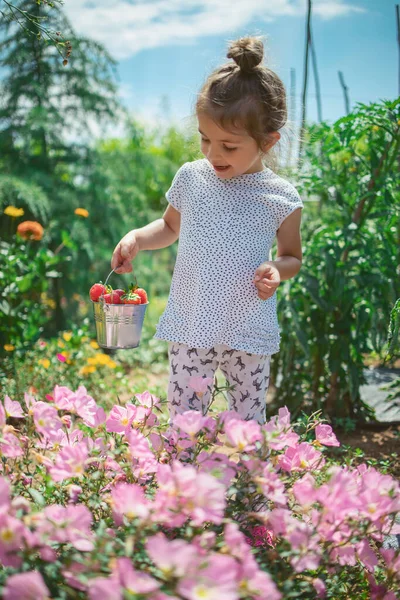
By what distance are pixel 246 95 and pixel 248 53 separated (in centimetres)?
11

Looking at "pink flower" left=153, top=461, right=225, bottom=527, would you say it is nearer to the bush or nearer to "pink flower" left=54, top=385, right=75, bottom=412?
the bush

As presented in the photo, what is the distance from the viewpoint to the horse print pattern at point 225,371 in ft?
5.65

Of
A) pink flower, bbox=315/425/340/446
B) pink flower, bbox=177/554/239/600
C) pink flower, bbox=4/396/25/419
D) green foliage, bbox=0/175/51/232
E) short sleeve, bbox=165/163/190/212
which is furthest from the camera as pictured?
green foliage, bbox=0/175/51/232

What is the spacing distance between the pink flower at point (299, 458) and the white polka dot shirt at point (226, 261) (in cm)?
37

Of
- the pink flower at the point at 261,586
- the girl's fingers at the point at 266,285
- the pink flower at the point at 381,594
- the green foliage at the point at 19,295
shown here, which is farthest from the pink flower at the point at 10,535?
the green foliage at the point at 19,295

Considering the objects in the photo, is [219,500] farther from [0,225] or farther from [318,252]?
[0,225]

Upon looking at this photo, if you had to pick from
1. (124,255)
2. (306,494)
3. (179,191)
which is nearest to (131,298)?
(124,255)

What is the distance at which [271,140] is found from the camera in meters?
1.69

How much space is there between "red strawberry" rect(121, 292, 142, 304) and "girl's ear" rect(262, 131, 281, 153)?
1.80ft

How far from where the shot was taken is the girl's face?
160 cm

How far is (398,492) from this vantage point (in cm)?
120

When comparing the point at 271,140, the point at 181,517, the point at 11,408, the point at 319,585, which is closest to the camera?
the point at 181,517

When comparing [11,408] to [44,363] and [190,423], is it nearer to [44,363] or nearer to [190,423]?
[190,423]

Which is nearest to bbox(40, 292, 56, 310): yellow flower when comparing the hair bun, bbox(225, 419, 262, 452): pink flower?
the hair bun
